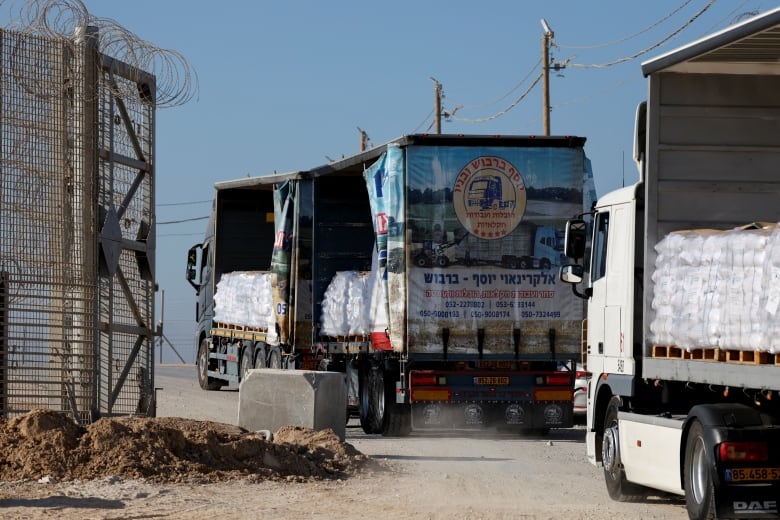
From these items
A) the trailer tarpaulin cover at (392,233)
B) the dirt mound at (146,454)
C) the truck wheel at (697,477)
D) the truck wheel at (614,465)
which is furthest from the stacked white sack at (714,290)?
the trailer tarpaulin cover at (392,233)

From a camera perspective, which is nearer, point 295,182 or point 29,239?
point 29,239

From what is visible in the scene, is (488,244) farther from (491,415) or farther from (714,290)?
(714,290)

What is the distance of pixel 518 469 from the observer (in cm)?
1541

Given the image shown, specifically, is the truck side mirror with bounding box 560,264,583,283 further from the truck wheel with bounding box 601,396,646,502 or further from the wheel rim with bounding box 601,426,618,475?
the wheel rim with bounding box 601,426,618,475

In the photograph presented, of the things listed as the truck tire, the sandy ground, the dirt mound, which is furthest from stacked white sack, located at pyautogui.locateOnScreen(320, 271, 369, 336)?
the dirt mound

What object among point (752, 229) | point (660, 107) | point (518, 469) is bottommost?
point (518, 469)

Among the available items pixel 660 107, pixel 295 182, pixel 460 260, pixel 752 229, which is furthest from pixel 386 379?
pixel 752 229

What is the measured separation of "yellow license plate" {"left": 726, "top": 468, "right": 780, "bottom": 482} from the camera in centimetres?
973

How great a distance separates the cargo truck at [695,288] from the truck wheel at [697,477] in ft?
0.05

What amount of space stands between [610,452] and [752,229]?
3782 millimetres

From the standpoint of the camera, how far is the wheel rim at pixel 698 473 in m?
10.4

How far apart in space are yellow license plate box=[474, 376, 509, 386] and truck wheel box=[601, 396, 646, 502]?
20.2 ft

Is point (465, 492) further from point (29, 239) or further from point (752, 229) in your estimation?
point (29, 239)

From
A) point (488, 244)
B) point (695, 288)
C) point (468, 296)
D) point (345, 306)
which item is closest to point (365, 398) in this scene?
point (345, 306)
